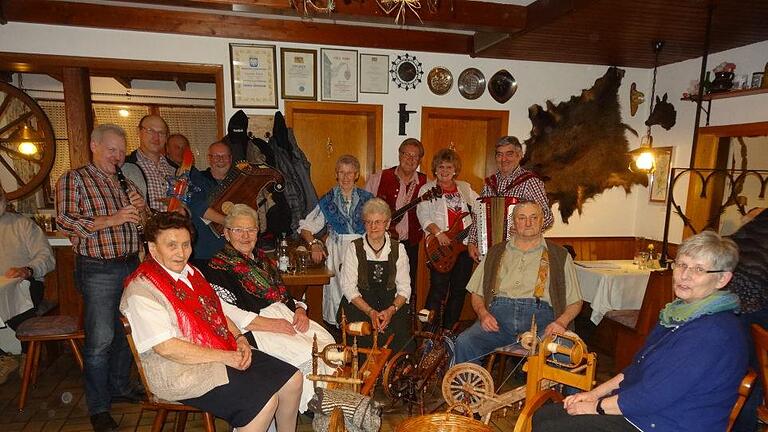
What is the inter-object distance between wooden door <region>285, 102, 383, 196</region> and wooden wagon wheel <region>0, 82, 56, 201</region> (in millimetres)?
2136

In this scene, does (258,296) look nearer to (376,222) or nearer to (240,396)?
(240,396)

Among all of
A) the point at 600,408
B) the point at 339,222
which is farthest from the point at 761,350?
the point at 339,222

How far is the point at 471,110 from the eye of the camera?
4.58 meters

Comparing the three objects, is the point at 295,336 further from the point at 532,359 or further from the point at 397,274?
the point at 532,359

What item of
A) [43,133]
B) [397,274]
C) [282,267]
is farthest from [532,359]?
[43,133]

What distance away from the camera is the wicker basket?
1808 mm

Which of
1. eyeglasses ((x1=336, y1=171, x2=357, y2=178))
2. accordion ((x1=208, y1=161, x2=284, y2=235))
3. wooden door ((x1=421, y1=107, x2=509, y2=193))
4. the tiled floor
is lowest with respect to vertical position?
the tiled floor

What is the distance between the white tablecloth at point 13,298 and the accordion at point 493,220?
3180mm

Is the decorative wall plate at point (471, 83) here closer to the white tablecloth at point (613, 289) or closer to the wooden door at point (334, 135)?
the wooden door at point (334, 135)

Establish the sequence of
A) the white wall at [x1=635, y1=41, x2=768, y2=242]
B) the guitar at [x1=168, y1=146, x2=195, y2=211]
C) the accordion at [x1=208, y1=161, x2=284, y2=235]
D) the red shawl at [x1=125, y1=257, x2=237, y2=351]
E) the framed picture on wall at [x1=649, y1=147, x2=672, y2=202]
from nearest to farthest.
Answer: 1. the red shawl at [x1=125, y1=257, x2=237, y2=351]
2. the guitar at [x1=168, y1=146, x2=195, y2=211]
3. the accordion at [x1=208, y1=161, x2=284, y2=235]
4. the white wall at [x1=635, y1=41, x2=768, y2=242]
5. the framed picture on wall at [x1=649, y1=147, x2=672, y2=202]

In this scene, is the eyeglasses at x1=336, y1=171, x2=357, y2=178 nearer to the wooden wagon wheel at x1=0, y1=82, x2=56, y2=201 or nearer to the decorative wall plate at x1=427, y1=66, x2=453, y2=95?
the decorative wall plate at x1=427, y1=66, x2=453, y2=95

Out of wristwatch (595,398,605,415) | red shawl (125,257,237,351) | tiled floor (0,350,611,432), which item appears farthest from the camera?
tiled floor (0,350,611,432)

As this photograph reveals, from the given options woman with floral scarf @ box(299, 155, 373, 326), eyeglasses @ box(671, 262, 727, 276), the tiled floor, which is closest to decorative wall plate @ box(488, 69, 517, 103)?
woman with floral scarf @ box(299, 155, 373, 326)

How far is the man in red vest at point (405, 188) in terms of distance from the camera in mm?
3840
